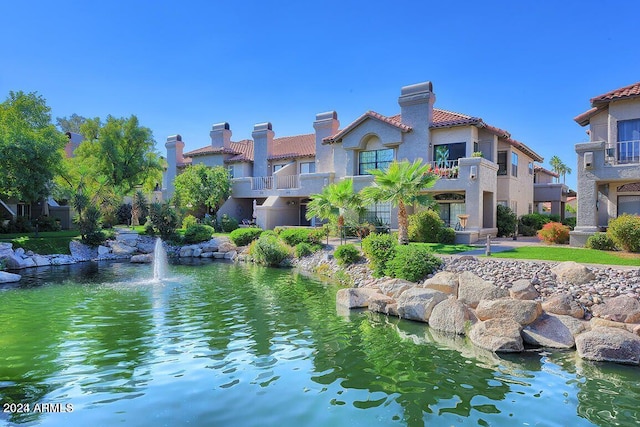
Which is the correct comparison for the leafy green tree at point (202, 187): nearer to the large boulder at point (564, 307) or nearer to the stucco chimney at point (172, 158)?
the stucco chimney at point (172, 158)

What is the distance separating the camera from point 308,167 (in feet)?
113

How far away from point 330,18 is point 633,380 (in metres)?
16.2

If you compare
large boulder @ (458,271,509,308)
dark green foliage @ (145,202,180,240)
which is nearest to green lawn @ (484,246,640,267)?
large boulder @ (458,271,509,308)

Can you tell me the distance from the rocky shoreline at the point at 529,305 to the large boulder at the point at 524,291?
27mm

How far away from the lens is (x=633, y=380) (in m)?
7.91

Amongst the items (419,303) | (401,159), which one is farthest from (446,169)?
(419,303)

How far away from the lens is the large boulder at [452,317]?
1096 centimetres

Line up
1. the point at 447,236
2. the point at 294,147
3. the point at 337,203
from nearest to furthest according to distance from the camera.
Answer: the point at 447,236
the point at 337,203
the point at 294,147

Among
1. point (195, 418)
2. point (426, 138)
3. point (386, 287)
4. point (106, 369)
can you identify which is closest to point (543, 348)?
point (386, 287)

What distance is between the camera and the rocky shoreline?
9.50 m

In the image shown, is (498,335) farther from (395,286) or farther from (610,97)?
(610,97)

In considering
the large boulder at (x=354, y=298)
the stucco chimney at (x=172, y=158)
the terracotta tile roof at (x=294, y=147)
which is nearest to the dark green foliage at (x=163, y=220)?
the terracotta tile roof at (x=294, y=147)

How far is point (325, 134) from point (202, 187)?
37.1 ft

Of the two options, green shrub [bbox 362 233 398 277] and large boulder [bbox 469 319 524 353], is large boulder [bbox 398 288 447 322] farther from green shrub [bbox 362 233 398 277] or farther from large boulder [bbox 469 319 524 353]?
green shrub [bbox 362 233 398 277]
